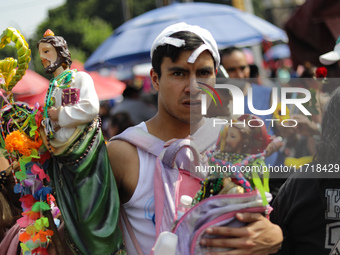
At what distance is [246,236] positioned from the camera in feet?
6.95

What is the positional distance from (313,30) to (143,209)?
4620 millimetres

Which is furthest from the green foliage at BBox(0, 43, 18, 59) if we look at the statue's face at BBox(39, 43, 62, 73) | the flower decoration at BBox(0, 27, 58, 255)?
the statue's face at BBox(39, 43, 62, 73)

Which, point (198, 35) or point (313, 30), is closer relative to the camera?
point (198, 35)

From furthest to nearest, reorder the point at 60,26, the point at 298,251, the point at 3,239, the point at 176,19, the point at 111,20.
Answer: the point at 111,20 → the point at 60,26 → the point at 176,19 → the point at 3,239 → the point at 298,251

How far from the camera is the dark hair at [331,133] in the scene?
2.56 meters

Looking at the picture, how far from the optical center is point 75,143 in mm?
2344

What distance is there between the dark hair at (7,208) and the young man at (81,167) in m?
1.02

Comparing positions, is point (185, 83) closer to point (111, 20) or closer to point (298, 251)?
point (298, 251)

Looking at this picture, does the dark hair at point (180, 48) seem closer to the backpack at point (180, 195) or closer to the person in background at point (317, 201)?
the backpack at point (180, 195)

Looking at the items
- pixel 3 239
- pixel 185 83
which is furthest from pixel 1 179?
pixel 185 83

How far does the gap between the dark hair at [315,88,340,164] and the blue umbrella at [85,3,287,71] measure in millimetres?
4052

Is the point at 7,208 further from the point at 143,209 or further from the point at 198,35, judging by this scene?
the point at 198,35

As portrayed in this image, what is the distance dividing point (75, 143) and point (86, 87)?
0.89 feet

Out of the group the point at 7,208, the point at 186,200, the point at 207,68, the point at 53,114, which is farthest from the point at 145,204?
the point at 7,208
